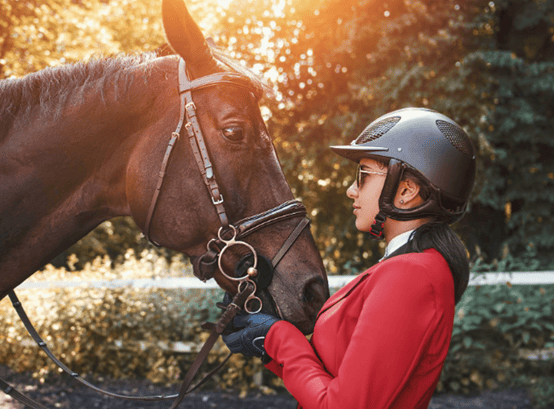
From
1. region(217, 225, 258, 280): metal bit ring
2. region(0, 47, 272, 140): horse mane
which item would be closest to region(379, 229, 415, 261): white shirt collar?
region(217, 225, 258, 280): metal bit ring

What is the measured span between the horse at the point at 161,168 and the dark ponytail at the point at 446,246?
22.0 inches

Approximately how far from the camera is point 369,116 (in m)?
7.54

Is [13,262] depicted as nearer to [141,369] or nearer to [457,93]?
[141,369]

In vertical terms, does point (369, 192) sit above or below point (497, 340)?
above

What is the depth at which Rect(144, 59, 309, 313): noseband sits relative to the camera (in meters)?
1.77

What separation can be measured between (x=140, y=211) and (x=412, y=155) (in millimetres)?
1191

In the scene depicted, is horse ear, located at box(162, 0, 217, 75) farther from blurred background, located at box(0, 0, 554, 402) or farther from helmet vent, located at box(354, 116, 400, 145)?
blurred background, located at box(0, 0, 554, 402)

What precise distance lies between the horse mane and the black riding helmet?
29.1 inches

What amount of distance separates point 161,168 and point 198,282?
3.69 meters

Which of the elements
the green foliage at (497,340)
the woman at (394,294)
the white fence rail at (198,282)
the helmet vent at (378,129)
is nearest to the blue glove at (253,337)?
the woman at (394,294)

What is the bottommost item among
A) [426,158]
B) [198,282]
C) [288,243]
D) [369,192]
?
[198,282]

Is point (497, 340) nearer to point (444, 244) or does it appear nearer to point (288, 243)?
point (288, 243)

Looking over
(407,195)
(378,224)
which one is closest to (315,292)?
(378,224)

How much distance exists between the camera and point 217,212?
1795 millimetres
